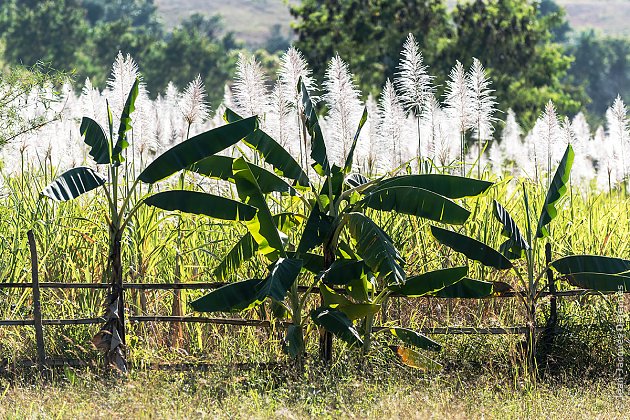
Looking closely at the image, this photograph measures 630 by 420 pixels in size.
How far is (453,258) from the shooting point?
30.2 feet

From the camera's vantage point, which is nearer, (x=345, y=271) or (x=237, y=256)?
(x=345, y=271)

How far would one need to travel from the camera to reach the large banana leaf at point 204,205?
26.1 ft

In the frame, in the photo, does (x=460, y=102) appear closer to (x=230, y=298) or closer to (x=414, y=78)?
(x=414, y=78)

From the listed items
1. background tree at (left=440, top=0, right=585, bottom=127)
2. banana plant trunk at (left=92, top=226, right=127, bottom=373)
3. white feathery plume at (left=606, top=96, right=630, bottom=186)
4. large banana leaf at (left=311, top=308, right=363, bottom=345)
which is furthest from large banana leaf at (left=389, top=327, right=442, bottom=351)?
background tree at (left=440, top=0, right=585, bottom=127)

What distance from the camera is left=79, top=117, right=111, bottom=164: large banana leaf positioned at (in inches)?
334

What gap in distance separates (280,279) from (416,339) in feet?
4.14

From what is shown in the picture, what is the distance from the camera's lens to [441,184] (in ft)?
27.2

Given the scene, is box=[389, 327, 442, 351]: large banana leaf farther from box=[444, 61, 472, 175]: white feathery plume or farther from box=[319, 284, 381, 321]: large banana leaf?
box=[444, 61, 472, 175]: white feathery plume

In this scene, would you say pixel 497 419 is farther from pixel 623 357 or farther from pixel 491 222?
pixel 491 222

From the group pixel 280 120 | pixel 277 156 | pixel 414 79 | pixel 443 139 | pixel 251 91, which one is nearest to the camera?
pixel 277 156

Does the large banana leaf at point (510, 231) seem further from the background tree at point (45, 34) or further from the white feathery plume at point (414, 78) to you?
the background tree at point (45, 34)

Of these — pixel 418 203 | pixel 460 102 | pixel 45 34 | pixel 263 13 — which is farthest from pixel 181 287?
pixel 263 13

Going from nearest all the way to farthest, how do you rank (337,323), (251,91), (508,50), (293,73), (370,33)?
(337,323)
(293,73)
(251,91)
(370,33)
(508,50)

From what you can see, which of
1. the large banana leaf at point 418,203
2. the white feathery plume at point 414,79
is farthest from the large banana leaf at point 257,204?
the white feathery plume at point 414,79
